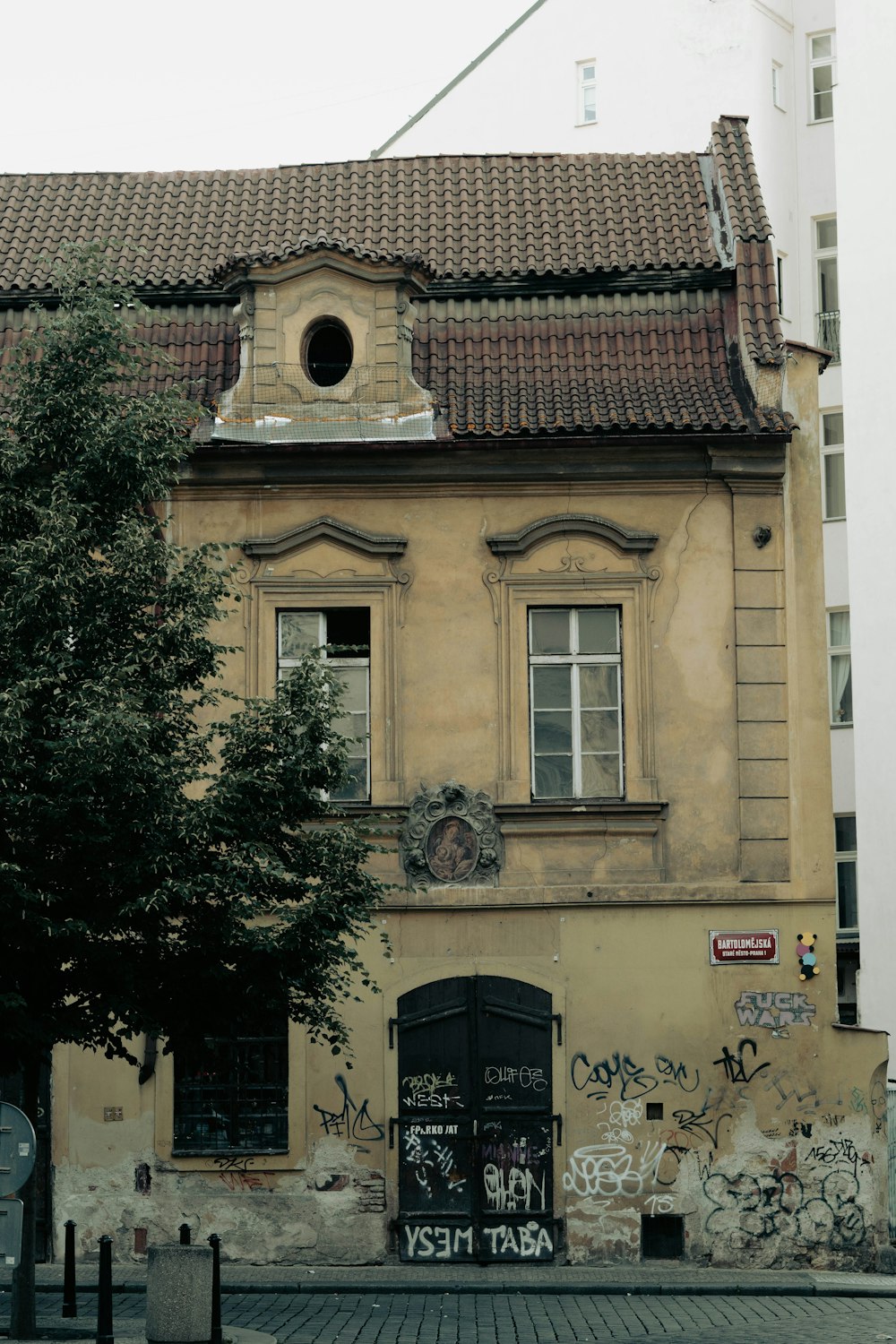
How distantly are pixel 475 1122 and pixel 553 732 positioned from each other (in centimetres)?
370

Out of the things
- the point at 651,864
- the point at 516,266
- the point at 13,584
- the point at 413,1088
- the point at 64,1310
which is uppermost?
the point at 516,266

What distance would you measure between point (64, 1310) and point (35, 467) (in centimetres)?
647

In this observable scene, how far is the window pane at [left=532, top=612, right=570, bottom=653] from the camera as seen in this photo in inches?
741

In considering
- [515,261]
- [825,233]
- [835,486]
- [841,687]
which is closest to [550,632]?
[515,261]

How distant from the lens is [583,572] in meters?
18.7

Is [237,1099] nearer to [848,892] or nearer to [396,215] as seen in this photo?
[396,215]

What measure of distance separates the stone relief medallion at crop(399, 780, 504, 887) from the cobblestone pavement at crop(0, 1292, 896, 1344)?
3848 mm

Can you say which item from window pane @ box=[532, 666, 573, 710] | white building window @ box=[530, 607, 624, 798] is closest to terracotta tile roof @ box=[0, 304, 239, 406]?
white building window @ box=[530, 607, 624, 798]

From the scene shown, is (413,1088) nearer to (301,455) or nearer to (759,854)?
(759,854)

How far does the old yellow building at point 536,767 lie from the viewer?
1786 centimetres

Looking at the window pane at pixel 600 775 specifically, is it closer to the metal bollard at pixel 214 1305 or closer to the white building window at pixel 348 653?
the white building window at pixel 348 653

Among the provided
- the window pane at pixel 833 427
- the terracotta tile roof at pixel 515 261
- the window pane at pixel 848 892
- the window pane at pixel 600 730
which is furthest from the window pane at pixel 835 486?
the window pane at pixel 600 730

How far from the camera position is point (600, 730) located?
1867 cm

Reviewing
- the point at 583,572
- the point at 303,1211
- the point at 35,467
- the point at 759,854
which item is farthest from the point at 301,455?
the point at 303,1211
